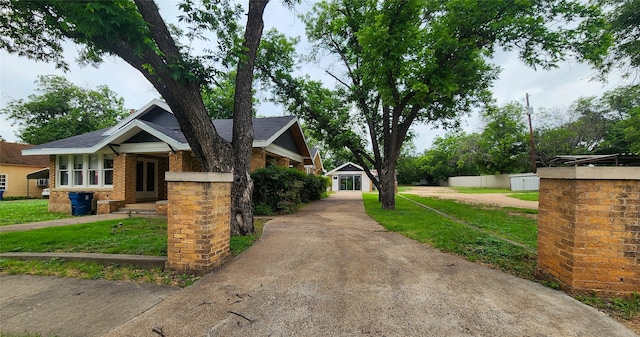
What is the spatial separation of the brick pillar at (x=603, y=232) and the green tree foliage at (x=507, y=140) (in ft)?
101

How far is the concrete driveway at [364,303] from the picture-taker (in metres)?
2.44

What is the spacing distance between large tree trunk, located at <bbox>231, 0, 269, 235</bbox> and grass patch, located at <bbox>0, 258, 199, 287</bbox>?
2051 mm

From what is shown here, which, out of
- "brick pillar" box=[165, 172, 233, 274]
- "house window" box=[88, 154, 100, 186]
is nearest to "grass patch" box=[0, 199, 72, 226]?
"house window" box=[88, 154, 100, 186]

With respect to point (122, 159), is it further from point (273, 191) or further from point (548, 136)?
point (548, 136)

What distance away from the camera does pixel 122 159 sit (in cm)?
1087

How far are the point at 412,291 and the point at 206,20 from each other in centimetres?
602

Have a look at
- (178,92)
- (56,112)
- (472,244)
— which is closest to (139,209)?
(178,92)

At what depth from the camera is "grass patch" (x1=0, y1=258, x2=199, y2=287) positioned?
11.9ft

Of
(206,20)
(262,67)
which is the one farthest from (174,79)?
(262,67)

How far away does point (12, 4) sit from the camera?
3.96m

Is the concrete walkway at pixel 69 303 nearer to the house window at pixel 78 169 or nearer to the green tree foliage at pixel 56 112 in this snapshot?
the house window at pixel 78 169

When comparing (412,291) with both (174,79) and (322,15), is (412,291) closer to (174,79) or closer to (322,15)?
(174,79)

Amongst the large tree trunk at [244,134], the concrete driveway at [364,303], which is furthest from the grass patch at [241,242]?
the concrete driveway at [364,303]

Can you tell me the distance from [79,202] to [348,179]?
2667 centimetres
